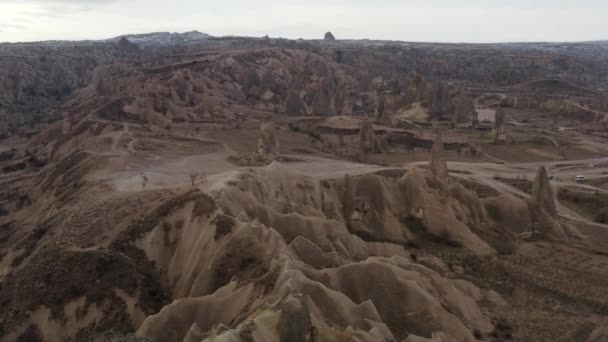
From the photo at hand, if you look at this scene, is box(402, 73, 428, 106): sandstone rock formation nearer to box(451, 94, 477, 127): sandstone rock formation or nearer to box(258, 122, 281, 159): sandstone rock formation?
box(451, 94, 477, 127): sandstone rock formation

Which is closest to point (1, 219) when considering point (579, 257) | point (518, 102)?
point (579, 257)

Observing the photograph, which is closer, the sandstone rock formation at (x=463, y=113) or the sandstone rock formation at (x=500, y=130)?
the sandstone rock formation at (x=500, y=130)

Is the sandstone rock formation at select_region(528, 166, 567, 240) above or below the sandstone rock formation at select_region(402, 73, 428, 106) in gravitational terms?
below

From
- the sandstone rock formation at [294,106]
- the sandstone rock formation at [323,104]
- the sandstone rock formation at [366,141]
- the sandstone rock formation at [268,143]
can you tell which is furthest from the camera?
the sandstone rock formation at [294,106]

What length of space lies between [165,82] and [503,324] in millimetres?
90200

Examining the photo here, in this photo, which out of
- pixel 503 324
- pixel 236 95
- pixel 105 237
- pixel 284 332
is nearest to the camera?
pixel 284 332

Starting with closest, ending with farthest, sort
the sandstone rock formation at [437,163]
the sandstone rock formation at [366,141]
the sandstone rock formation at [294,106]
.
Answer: the sandstone rock formation at [437,163]
the sandstone rock formation at [366,141]
the sandstone rock formation at [294,106]

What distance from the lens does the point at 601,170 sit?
70.9m

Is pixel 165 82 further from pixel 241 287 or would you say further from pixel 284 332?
pixel 284 332

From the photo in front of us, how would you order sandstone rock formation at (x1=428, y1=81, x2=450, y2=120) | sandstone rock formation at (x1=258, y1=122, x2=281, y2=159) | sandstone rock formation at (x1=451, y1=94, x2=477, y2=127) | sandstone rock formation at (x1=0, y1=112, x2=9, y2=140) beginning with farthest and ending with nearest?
sandstone rock formation at (x1=428, y1=81, x2=450, y2=120) < sandstone rock formation at (x1=451, y1=94, x2=477, y2=127) < sandstone rock formation at (x1=0, y1=112, x2=9, y2=140) < sandstone rock formation at (x1=258, y1=122, x2=281, y2=159)

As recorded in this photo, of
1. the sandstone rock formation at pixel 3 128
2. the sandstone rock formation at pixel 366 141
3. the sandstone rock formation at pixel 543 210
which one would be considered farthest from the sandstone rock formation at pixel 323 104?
the sandstone rock formation at pixel 543 210

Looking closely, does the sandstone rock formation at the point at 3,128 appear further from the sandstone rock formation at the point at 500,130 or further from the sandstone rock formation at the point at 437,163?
the sandstone rock formation at the point at 500,130

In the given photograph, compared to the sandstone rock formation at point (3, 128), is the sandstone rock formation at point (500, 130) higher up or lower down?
higher up

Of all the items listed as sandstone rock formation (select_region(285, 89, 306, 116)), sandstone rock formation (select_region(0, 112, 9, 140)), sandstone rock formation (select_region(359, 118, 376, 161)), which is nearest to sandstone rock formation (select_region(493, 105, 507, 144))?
sandstone rock formation (select_region(359, 118, 376, 161))
